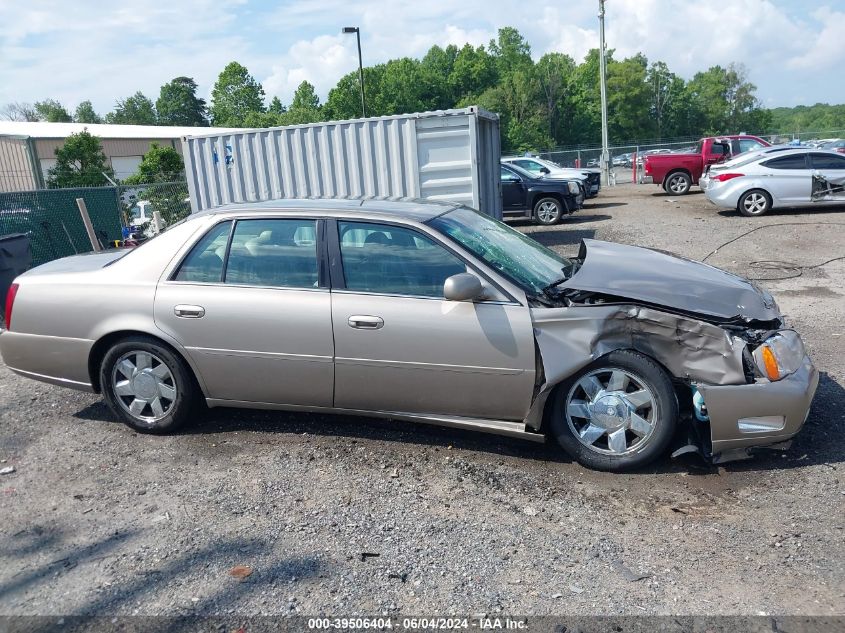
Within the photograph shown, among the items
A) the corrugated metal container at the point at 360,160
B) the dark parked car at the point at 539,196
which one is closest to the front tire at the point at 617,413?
the corrugated metal container at the point at 360,160

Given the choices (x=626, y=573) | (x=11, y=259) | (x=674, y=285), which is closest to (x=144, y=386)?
(x=626, y=573)

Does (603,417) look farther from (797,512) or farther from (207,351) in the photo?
(207,351)

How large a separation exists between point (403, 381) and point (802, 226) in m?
12.4

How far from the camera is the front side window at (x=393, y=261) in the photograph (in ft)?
14.4

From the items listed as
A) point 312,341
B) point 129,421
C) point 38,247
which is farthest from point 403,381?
point 38,247

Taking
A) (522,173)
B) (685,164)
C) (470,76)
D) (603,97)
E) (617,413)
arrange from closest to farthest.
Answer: (617,413) < (522,173) < (685,164) < (603,97) < (470,76)

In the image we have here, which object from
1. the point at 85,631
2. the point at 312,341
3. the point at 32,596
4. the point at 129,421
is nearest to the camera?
the point at 85,631

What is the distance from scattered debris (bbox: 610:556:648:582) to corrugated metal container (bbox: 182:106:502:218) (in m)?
8.45

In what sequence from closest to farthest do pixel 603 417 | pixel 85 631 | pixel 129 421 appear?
pixel 85 631 < pixel 603 417 < pixel 129 421

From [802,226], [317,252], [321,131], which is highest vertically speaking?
[321,131]

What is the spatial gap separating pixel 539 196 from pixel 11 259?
11.8 metres

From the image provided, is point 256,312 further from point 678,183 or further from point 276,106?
point 276,106

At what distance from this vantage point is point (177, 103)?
369ft

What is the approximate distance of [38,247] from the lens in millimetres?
11992
